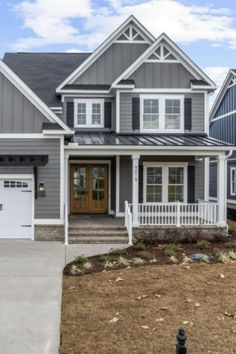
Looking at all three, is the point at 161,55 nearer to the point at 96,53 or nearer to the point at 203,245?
the point at 96,53

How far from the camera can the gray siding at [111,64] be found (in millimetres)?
18359

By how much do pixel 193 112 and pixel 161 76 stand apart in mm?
2044

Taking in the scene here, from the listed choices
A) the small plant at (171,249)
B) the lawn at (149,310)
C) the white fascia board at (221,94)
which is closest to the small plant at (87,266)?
the lawn at (149,310)

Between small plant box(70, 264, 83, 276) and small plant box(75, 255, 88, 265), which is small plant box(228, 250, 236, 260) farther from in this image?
small plant box(70, 264, 83, 276)

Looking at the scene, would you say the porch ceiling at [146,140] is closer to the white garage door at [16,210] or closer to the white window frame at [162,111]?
the white window frame at [162,111]

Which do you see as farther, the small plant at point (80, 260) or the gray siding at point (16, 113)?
the gray siding at point (16, 113)

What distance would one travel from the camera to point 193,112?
1773cm

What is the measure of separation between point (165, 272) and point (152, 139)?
24.5 ft

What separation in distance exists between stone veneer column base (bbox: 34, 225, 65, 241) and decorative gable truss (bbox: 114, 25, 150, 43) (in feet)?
30.1

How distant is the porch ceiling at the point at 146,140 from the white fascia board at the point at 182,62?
2.20m

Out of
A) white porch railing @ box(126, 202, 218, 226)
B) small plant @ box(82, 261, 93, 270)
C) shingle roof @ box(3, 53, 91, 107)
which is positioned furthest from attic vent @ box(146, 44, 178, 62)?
small plant @ box(82, 261, 93, 270)

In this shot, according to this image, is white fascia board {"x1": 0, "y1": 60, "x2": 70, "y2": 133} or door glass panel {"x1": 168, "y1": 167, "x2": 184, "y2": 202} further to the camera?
door glass panel {"x1": 168, "y1": 167, "x2": 184, "y2": 202}

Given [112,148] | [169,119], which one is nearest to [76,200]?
[112,148]

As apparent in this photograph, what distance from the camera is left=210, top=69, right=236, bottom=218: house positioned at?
2366 cm
